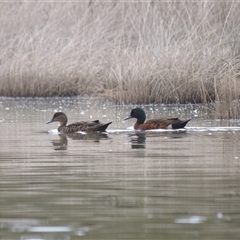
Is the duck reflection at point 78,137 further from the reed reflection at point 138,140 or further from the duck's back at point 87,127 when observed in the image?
the reed reflection at point 138,140

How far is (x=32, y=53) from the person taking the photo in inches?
860

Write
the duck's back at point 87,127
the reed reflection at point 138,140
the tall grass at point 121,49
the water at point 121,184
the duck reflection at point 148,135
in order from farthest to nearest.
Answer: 1. the tall grass at point 121,49
2. the duck's back at point 87,127
3. the duck reflection at point 148,135
4. the reed reflection at point 138,140
5. the water at point 121,184

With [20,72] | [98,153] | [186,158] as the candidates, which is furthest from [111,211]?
[20,72]

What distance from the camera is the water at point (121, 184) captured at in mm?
5352

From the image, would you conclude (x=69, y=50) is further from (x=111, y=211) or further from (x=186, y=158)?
(x=111, y=211)

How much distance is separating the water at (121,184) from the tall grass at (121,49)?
173 inches

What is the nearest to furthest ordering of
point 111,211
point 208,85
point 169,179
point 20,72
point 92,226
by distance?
point 92,226
point 111,211
point 169,179
point 208,85
point 20,72

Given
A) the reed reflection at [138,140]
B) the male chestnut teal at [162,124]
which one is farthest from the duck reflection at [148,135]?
the male chestnut teal at [162,124]

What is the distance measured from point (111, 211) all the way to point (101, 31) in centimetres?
1633

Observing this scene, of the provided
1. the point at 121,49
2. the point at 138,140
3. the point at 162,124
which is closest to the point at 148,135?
the point at 162,124

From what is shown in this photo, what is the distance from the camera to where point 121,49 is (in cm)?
2034

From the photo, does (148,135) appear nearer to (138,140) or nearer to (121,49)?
(138,140)

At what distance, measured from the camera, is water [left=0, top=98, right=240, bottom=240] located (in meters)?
5.35

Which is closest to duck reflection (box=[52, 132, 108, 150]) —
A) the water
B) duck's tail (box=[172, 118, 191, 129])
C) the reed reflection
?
the water
